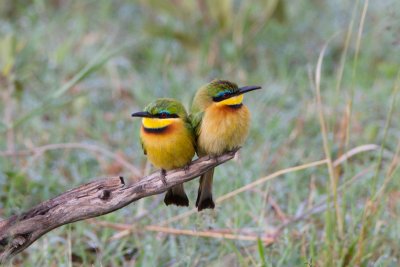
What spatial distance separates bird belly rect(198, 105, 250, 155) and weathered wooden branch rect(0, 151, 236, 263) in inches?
3.0

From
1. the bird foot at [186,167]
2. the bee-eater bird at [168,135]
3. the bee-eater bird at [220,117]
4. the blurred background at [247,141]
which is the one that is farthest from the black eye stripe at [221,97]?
the blurred background at [247,141]

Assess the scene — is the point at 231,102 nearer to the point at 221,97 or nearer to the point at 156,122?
the point at 221,97

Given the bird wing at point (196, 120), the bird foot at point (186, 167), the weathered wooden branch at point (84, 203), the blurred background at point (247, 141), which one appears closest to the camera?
the weathered wooden branch at point (84, 203)

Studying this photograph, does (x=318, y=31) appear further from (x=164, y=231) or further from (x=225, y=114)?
(x=225, y=114)

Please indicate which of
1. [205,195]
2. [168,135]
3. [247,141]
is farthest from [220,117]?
[247,141]

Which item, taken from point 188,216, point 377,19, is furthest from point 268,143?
point 377,19

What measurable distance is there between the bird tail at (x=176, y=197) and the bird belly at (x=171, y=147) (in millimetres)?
111

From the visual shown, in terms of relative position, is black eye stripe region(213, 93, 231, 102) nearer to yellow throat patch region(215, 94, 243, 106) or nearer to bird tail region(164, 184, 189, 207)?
yellow throat patch region(215, 94, 243, 106)

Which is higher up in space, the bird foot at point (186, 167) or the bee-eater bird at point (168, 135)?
the bee-eater bird at point (168, 135)

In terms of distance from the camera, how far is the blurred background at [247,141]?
8.76ft

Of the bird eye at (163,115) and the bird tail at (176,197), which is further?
the bird tail at (176,197)

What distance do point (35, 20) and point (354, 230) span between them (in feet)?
10.3

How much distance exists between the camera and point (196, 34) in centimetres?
471

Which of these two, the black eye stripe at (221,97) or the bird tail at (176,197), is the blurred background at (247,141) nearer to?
the bird tail at (176,197)
